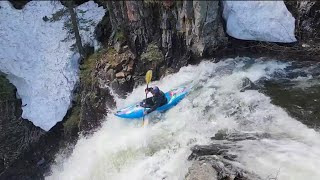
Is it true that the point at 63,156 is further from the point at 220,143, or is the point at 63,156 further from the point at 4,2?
the point at 4,2

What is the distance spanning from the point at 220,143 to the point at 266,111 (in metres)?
1.28

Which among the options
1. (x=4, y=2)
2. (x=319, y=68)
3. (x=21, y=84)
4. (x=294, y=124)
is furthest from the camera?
(x=4, y=2)

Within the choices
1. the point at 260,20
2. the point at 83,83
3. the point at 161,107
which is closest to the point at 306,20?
the point at 260,20

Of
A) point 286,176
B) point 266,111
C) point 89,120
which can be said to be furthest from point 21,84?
point 286,176

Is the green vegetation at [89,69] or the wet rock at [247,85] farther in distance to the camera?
the green vegetation at [89,69]

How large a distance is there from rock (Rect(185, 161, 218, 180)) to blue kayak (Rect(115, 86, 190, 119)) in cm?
210

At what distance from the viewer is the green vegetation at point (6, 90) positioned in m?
10.0

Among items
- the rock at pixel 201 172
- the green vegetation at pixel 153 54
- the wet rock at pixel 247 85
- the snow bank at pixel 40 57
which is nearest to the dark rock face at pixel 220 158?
the rock at pixel 201 172

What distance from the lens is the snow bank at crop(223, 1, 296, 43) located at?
9.60 metres

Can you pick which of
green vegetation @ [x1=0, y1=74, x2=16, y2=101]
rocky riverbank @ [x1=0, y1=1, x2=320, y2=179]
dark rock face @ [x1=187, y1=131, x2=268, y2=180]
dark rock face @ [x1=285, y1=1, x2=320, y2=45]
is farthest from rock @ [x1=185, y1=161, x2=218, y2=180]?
green vegetation @ [x1=0, y1=74, x2=16, y2=101]

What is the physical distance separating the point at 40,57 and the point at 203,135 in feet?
17.4

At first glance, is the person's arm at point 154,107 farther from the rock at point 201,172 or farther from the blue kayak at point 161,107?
the rock at point 201,172

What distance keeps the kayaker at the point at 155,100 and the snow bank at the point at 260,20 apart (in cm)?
248

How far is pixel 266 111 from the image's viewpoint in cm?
846
